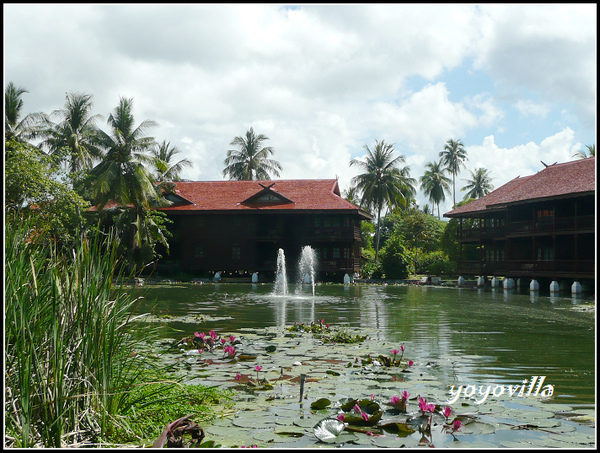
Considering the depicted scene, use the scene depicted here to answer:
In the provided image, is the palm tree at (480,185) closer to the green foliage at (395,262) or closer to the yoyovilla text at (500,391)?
the green foliage at (395,262)

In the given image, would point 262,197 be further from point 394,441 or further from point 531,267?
point 394,441

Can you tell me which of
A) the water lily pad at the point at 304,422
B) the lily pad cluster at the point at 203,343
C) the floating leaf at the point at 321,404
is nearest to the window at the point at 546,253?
the lily pad cluster at the point at 203,343

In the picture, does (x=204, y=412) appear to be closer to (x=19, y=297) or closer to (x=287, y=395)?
(x=287, y=395)

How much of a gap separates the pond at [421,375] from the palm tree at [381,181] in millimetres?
34401

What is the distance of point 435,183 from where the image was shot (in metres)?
69.8

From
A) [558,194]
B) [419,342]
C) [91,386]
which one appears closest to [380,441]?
[91,386]

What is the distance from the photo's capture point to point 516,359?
969 centimetres

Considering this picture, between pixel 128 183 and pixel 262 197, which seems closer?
pixel 128 183

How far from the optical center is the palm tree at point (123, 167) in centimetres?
3597

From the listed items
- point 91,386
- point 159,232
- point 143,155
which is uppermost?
point 143,155

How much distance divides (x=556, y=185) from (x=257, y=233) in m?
20.7

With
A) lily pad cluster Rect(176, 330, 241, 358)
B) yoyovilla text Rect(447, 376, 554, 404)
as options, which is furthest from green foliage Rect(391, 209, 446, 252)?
yoyovilla text Rect(447, 376, 554, 404)

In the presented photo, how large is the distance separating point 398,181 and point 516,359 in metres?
42.3

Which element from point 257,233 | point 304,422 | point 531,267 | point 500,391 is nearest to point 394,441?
point 304,422
